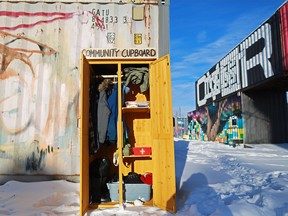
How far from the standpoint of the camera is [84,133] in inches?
118

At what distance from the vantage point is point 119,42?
14.1 ft

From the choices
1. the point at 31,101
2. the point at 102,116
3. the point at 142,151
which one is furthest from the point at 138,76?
the point at 31,101

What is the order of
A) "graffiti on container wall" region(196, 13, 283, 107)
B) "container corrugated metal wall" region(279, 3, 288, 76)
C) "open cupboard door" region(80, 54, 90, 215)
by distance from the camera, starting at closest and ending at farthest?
"open cupboard door" region(80, 54, 90, 215), "container corrugated metal wall" region(279, 3, 288, 76), "graffiti on container wall" region(196, 13, 283, 107)

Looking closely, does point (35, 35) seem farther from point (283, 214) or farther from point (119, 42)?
point (283, 214)

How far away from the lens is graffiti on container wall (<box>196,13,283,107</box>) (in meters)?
9.48

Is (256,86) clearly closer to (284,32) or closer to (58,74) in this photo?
(284,32)

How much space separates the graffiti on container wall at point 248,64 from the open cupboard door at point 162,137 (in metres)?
7.69

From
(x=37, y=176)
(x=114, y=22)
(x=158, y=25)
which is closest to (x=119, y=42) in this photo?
(x=114, y=22)

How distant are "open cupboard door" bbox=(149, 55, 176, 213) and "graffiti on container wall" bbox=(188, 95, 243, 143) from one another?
998 cm

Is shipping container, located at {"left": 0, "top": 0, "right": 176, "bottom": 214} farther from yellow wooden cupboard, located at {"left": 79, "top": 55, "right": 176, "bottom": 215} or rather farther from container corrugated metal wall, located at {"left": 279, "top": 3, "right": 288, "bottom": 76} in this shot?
container corrugated metal wall, located at {"left": 279, "top": 3, "right": 288, "bottom": 76}

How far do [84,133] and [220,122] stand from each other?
13180 millimetres

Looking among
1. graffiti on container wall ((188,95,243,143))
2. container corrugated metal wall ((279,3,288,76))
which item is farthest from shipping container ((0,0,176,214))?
graffiti on container wall ((188,95,243,143))

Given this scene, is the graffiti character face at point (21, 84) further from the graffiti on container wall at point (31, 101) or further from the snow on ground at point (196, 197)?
the snow on ground at point (196, 197)

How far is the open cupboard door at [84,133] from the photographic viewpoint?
9.47ft
